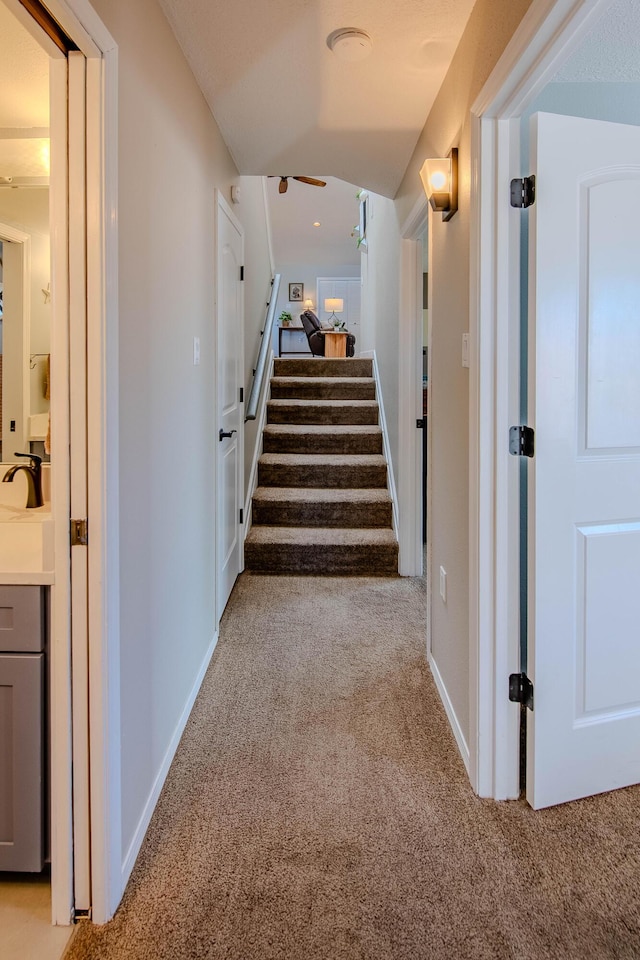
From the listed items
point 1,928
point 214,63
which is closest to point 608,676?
point 1,928

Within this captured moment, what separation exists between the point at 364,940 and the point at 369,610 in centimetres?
186

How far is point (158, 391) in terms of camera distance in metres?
1.66

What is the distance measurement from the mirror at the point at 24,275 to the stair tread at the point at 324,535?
1893 millimetres

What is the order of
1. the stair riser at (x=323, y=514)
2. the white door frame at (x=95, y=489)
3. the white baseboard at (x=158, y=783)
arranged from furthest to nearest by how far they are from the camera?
the stair riser at (x=323, y=514) < the white baseboard at (x=158, y=783) < the white door frame at (x=95, y=489)

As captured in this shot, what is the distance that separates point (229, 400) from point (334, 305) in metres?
7.36

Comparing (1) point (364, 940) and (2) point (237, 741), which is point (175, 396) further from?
(1) point (364, 940)

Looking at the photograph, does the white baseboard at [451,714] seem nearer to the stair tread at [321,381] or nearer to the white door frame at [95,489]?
the white door frame at [95,489]

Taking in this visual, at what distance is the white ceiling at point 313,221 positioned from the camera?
8.16 meters

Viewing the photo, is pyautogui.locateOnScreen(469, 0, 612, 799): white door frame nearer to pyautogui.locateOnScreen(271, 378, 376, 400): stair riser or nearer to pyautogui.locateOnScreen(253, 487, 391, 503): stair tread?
pyautogui.locateOnScreen(253, 487, 391, 503): stair tread

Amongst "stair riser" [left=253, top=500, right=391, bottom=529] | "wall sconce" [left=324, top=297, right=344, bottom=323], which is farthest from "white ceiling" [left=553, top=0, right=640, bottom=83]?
"wall sconce" [left=324, top=297, right=344, bottom=323]

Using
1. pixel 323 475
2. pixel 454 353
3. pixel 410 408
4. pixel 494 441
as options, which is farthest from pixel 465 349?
pixel 323 475

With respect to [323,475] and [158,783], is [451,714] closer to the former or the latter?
[158,783]

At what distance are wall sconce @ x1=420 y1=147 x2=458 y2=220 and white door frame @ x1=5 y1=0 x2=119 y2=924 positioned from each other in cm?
107

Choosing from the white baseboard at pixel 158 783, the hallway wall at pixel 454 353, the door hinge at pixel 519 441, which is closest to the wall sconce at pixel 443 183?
the hallway wall at pixel 454 353
